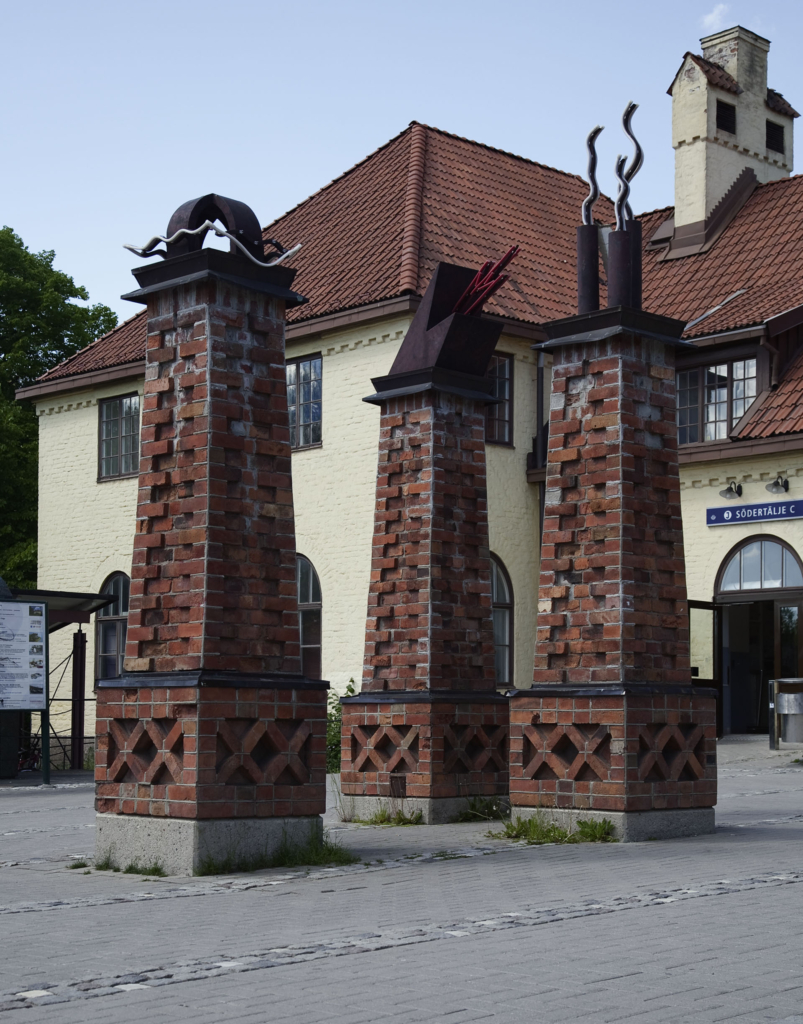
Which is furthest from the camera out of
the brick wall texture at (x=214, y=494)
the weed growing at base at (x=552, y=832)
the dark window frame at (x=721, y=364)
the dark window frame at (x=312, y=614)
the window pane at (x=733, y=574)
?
the dark window frame at (x=312, y=614)

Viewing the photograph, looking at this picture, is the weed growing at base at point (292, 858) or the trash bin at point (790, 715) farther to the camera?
the trash bin at point (790, 715)

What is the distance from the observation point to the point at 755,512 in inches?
890

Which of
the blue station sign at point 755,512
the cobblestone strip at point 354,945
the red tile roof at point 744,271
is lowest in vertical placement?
the cobblestone strip at point 354,945

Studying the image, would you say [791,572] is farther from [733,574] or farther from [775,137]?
[775,137]

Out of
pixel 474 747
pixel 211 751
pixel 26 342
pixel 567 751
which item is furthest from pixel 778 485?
pixel 26 342

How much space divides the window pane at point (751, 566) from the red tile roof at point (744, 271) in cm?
352

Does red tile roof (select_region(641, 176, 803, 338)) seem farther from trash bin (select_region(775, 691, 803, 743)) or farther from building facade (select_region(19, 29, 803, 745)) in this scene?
trash bin (select_region(775, 691, 803, 743))

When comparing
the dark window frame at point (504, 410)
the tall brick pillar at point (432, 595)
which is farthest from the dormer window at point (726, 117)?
the tall brick pillar at point (432, 595)

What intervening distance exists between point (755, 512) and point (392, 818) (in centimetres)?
1186

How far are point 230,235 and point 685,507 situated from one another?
14.9m

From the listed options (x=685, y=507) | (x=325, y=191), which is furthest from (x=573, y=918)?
(x=325, y=191)

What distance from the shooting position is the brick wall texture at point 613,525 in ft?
36.1

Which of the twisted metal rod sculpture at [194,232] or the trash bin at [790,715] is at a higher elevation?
the twisted metal rod sculpture at [194,232]

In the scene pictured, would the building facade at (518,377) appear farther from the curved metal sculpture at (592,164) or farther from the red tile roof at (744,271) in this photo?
the curved metal sculpture at (592,164)
